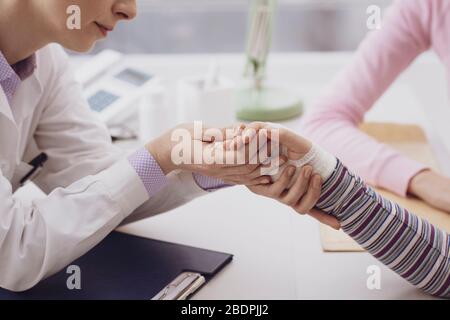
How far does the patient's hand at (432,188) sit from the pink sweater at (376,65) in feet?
0.51

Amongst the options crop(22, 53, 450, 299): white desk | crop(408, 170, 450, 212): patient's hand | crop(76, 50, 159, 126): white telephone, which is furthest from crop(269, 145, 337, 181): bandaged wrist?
crop(76, 50, 159, 126): white telephone

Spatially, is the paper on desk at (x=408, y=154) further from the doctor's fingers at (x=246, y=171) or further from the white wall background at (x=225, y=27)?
the white wall background at (x=225, y=27)

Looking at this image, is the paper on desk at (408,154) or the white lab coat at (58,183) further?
the paper on desk at (408,154)

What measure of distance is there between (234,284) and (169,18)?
1645 mm

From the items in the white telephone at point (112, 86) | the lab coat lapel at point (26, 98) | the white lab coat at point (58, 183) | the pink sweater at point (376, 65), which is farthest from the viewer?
the white telephone at point (112, 86)

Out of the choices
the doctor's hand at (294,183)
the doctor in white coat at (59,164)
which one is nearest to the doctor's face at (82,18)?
the doctor in white coat at (59,164)

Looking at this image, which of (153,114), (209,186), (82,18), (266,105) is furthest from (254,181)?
(266,105)

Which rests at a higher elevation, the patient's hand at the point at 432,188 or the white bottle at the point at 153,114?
the white bottle at the point at 153,114

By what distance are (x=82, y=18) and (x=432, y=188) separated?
632mm

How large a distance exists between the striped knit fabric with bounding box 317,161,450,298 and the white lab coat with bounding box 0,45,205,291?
0.81ft

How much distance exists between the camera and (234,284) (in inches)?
39.6

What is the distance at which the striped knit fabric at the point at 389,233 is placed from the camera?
38.3 inches

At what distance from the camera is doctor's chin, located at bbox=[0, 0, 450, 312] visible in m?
0.96

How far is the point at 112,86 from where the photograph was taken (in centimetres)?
161
